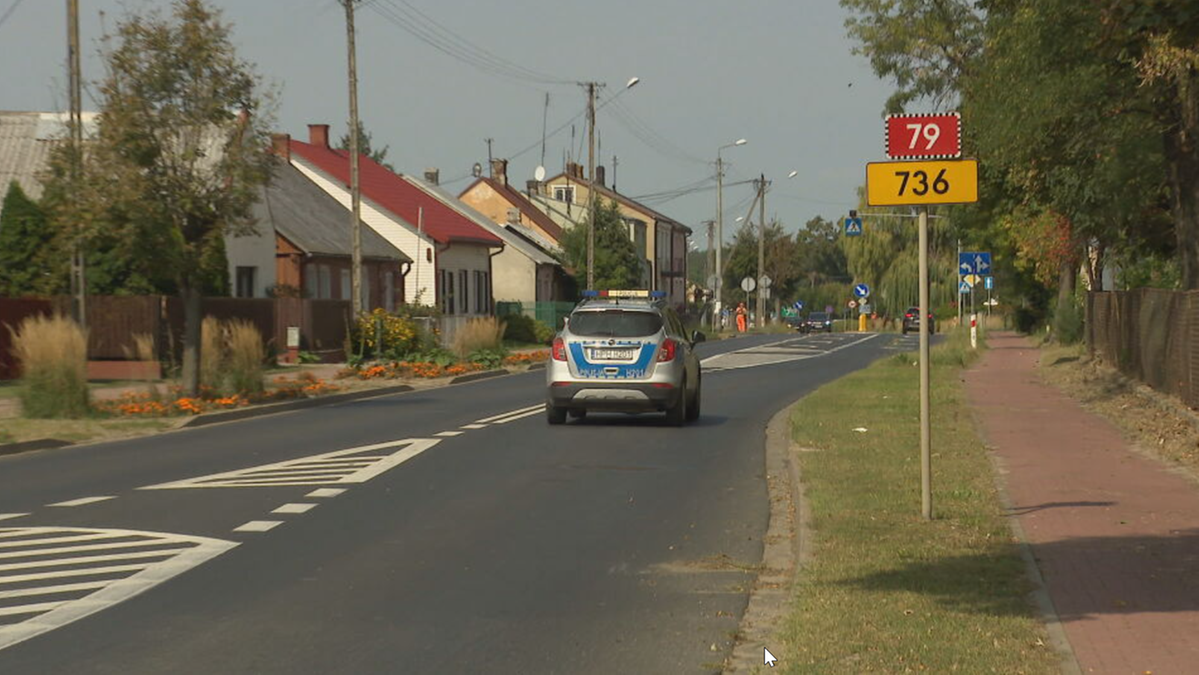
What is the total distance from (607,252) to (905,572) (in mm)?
67725

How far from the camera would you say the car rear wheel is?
889 inches

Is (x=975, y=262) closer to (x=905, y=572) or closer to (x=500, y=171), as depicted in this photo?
(x=905, y=572)

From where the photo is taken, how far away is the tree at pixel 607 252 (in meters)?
76.7

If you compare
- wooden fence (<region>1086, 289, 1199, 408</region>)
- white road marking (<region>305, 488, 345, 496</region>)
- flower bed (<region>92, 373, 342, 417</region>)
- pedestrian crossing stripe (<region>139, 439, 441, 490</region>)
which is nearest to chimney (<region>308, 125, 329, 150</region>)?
wooden fence (<region>1086, 289, 1199, 408</region>)

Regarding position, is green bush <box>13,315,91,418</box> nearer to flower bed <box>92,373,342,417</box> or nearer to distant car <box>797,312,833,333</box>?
flower bed <box>92,373,342,417</box>

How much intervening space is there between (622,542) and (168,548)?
3.02 meters

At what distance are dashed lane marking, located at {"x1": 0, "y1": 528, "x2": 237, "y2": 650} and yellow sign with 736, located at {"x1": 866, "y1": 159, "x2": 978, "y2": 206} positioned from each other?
502 centimetres

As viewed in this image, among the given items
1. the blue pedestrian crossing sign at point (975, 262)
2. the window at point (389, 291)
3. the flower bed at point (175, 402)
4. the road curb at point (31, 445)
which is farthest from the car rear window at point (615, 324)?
the window at point (389, 291)

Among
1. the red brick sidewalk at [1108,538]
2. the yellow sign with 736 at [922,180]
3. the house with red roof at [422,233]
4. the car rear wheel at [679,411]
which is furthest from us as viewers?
the house with red roof at [422,233]

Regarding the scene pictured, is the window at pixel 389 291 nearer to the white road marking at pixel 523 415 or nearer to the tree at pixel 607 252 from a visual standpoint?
the tree at pixel 607 252

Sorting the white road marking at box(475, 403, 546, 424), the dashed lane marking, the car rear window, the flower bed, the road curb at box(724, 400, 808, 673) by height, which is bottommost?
the road curb at box(724, 400, 808, 673)

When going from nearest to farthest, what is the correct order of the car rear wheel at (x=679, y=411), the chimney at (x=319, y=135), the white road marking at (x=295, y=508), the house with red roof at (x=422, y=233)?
the white road marking at (x=295, y=508) < the car rear wheel at (x=679, y=411) < the house with red roof at (x=422, y=233) < the chimney at (x=319, y=135)

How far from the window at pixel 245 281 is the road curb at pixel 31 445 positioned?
2657 cm

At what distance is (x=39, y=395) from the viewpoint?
23172 mm
